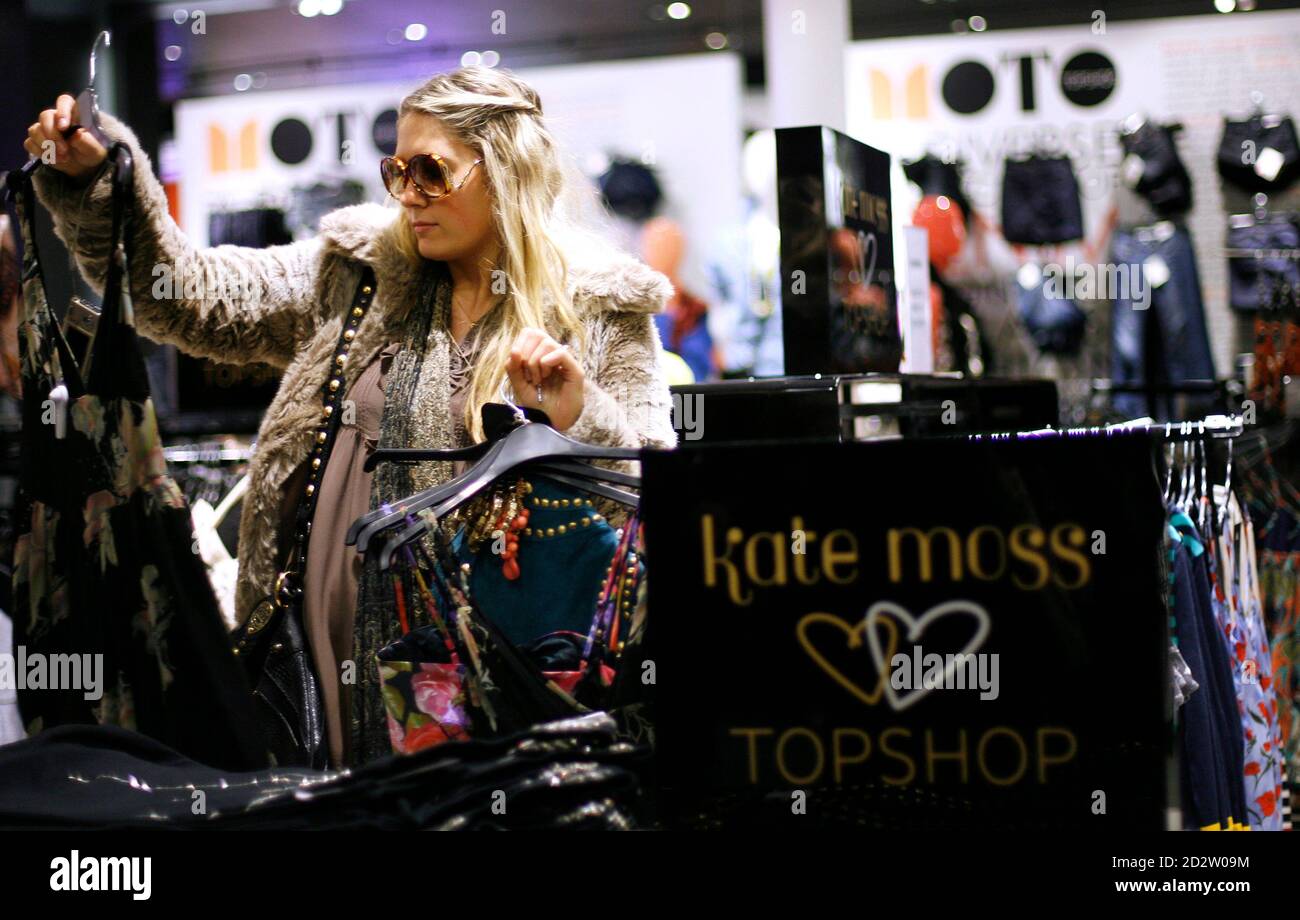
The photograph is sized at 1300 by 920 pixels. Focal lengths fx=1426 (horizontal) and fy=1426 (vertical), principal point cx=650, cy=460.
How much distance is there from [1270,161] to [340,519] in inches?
241

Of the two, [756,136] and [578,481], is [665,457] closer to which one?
[578,481]

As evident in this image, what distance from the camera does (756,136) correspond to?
667cm

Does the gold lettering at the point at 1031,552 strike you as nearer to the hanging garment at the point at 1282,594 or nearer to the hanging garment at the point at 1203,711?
the hanging garment at the point at 1203,711

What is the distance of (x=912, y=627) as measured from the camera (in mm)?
1216

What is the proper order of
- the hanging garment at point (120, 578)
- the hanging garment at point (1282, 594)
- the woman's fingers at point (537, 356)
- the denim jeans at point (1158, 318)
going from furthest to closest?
the denim jeans at point (1158, 318)
the hanging garment at point (1282, 594)
the woman's fingers at point (537, 356)
the hanging garment at point (120, 578)

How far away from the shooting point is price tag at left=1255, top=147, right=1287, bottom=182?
22.3 ft

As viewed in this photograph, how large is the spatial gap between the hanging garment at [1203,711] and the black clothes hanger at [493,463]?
3.51 feet

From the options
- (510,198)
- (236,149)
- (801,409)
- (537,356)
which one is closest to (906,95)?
(236,149)

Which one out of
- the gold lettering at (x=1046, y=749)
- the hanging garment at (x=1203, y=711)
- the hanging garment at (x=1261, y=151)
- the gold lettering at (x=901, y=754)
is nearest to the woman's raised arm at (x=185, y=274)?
the gold lettering at (x=901, y=754)

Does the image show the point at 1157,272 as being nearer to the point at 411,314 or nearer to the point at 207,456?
the point at 207,456

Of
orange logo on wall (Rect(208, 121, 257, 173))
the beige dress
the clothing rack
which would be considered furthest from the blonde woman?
orange logo on wall (Rect(208, 121, 257, 173))

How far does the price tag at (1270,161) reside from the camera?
6801 millimetres
